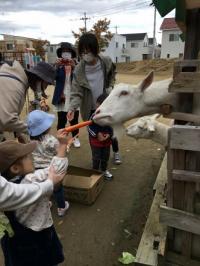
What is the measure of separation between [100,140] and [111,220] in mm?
1099

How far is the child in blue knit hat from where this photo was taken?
3.07 metres

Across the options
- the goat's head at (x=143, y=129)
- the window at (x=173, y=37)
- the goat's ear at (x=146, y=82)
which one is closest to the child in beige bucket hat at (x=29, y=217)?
the goat's ear at (x=146, y=82)

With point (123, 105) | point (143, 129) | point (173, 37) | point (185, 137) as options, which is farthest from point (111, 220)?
point (173, 37)

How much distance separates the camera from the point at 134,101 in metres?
3.00

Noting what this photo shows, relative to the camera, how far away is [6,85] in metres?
3.06

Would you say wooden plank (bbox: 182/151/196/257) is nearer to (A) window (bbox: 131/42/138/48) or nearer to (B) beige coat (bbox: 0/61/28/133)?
(B) beige coat (bbox: 0/61/28/133)

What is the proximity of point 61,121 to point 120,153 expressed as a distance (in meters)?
1.27

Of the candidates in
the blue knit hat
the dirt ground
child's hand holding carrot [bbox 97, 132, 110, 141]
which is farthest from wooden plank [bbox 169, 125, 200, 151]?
child's hand holding carrot [bbox 97, 132, 110, 141]

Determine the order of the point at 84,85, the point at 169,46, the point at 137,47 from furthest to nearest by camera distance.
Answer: the point at 137,47, the point at 169,46, the point at 84,85

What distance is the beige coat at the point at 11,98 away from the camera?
2.98 meters

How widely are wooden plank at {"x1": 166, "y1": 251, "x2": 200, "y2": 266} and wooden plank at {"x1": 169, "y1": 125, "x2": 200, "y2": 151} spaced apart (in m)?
0.99

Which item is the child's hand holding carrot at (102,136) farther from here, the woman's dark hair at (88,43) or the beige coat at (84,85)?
the woman's dark hair at (88,43)

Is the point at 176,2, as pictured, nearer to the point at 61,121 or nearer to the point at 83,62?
the point at 83,62

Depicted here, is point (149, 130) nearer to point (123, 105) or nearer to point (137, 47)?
point (123, 105)
